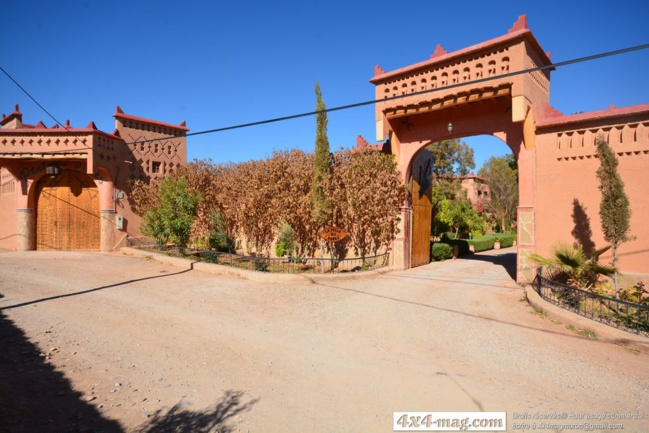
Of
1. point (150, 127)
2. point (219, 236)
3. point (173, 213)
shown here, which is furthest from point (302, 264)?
point (150, 127)

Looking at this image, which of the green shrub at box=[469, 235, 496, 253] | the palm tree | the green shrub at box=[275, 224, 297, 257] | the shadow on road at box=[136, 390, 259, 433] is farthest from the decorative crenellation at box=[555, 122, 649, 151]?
the green shrub at box=[469, 235, 496, 253]

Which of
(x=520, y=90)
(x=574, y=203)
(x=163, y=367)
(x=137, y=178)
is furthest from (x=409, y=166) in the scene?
(x=137, y=178)

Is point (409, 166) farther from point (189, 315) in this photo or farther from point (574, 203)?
point (189, 315)

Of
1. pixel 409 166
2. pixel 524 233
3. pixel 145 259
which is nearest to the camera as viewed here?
pixel 524 233

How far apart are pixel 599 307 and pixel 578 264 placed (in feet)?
3.43

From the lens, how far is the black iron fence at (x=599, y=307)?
243 inches

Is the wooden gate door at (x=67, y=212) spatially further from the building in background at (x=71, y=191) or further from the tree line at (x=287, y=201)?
the tree line at (x=287, y=201)

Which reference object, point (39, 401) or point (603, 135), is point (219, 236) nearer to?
point (39, 401)

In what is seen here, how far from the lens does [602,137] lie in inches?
328

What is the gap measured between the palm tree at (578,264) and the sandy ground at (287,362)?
122 centimetres

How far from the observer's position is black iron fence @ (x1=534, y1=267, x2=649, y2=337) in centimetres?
618

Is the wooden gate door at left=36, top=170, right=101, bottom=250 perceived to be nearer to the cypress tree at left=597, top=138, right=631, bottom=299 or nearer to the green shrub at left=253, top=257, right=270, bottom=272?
the green shrub at left=253, top=257, right=270, bottom=272

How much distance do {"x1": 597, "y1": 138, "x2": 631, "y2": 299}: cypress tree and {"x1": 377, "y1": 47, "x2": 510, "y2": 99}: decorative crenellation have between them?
147 inches

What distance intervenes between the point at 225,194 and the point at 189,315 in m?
9.12
